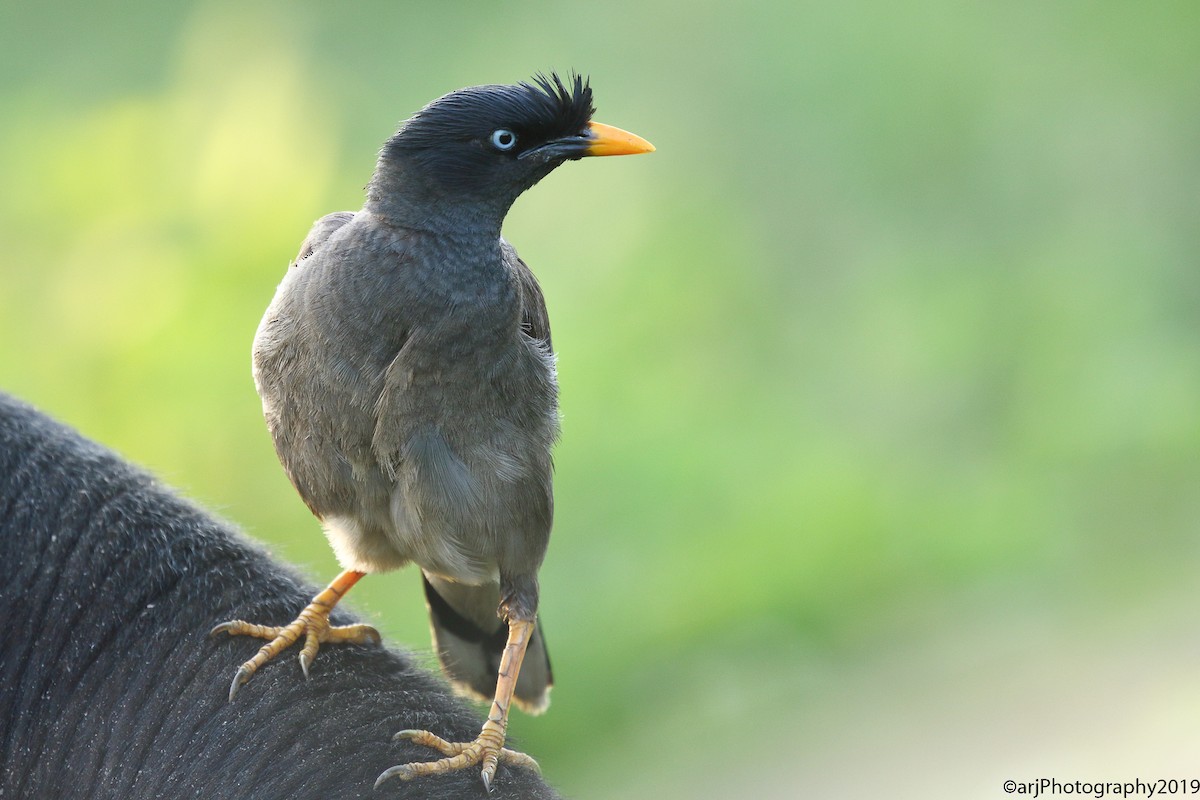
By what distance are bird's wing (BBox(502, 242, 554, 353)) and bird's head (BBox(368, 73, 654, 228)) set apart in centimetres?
12

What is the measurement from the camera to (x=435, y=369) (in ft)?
5.92

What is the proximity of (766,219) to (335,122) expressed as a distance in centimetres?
178

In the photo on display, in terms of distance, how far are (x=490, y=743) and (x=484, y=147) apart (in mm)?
795

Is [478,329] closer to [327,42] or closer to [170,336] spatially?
[170,336]

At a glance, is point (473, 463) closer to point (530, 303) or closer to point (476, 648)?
point (530, 303)

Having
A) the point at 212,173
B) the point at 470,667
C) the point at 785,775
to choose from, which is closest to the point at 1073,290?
the point at 785,775

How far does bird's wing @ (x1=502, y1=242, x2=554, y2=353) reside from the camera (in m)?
1.93

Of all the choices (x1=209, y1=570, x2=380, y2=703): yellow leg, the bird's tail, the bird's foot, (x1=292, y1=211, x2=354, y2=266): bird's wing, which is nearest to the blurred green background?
the bird's tail

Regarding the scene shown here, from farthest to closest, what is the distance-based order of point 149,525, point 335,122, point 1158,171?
point 1158,171 < point 335,122 < point 149,525

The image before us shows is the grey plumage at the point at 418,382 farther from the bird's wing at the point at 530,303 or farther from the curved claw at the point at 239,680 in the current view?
the curved claw at the point at 239,680

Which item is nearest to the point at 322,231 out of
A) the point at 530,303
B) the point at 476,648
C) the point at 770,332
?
the point at 530,303

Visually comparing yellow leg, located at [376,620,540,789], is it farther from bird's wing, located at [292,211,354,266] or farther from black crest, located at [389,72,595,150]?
black crest, located at [389,72,595,150]

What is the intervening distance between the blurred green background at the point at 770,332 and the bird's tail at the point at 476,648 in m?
1.57

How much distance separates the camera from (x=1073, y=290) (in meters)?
5.36
